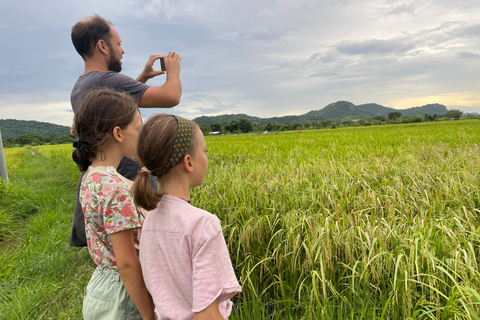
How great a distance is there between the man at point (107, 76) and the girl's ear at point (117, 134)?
0.53 meters

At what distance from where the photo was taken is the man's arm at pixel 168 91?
79.7 inches

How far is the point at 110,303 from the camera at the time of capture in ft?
4.60

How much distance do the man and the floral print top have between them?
531 mm

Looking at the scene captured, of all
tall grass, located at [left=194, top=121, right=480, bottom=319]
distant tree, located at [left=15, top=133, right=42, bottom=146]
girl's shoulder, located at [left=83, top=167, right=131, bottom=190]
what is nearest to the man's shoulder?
girl's shoulder, located at [left=83, top=167, right=131, bottom=190]

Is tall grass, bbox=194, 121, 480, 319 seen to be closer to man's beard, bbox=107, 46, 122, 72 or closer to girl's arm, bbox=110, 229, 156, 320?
girl's arm, bbox=110, 229, 156, 320

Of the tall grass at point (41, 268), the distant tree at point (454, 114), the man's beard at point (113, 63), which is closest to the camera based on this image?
the man's beard at point (113, 63)

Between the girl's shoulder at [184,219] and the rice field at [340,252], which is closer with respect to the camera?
the girl's shoulder at [184,219]

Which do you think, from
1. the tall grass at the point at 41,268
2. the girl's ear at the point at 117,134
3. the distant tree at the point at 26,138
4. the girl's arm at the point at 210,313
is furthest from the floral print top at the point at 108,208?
the distant tree at the point at 26,138

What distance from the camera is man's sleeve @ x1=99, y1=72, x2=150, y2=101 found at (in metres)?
2.00

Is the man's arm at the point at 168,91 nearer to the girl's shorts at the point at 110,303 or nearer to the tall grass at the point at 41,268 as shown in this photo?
the girl's shorts at the point at 110,303

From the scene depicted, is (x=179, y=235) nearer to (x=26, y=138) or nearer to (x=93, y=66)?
(x=93, y=66)

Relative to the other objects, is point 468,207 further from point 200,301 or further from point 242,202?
point 200,301

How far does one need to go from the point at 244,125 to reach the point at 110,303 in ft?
232

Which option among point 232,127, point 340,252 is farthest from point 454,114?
point 340,252
